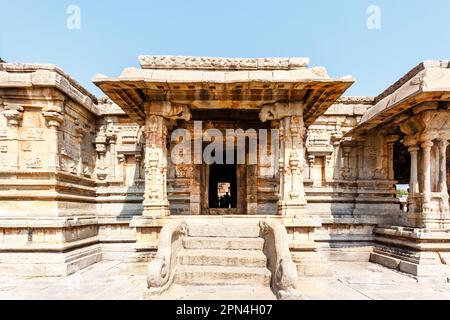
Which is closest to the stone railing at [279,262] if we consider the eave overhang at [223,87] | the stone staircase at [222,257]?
→ the stone staircase at [222,257]

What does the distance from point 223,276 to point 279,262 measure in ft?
3.36

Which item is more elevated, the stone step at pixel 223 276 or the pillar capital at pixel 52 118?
the pillar capital at pixel 52 118

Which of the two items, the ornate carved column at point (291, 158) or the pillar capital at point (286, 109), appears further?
the pillar capital at point (286, 109)

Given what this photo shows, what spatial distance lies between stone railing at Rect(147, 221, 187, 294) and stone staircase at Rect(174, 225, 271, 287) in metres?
0.18

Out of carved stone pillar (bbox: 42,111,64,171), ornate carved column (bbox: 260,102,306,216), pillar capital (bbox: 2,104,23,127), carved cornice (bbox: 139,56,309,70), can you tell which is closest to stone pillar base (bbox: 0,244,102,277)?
carved stone pillar (bbox: 42,111,64,171)

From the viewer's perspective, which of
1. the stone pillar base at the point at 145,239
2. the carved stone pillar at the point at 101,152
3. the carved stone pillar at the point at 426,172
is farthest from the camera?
the carved stone pillar at the point at 101,152

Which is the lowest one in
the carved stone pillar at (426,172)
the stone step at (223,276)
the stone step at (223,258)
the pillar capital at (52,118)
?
the stone step at (223,276)

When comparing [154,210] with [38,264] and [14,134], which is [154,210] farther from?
[14,134]

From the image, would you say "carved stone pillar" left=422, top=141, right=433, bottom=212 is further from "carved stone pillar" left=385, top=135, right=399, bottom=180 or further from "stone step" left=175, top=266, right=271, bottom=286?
"stone step" left=175, top=266, right=271, bottom=286

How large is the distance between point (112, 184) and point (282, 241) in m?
6.62

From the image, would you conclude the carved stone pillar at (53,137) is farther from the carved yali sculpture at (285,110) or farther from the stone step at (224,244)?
the carved yali sculpture at (285,110)

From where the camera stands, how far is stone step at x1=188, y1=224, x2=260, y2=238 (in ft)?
21.1

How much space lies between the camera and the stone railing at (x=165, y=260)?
473cm

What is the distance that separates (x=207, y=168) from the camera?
377 inches
